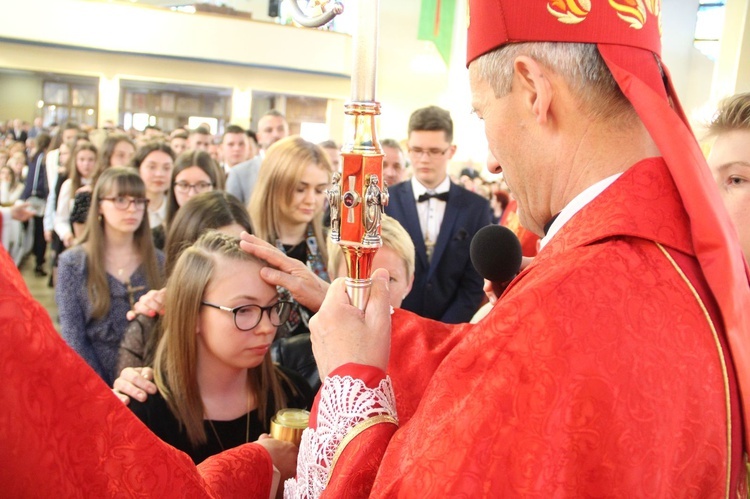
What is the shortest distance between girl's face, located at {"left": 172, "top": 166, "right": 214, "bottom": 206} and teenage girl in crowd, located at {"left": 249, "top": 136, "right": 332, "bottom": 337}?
788 millimetres

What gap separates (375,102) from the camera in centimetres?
129

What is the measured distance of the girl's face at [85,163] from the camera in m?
6.51

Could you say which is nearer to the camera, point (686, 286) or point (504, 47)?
point (686, 286)

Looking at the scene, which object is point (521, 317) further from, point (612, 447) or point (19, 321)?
point (19, 321)

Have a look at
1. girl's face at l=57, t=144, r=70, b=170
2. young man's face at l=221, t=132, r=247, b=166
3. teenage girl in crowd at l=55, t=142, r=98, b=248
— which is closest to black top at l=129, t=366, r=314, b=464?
teenage girl in crowd at l=55, t=142, r=98, b=248

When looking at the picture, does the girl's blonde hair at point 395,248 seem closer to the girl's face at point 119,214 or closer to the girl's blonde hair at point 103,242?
the girl's blonde hair at point 103,242

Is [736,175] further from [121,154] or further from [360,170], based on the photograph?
[121,154]

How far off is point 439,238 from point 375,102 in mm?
2799

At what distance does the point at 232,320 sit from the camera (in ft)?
6.59

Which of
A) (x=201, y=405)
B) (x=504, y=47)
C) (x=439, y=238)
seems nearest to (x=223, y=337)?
(x=201, y=405)

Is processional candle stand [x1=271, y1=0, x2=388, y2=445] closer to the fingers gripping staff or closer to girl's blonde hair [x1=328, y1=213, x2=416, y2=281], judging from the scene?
the fingers gripping staff

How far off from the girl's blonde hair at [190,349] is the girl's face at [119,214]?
1.38 metres

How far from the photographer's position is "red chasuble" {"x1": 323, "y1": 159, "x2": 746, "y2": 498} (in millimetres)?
936

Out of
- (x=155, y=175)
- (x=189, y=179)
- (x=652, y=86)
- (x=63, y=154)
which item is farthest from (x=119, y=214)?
(x=63, y=154)
